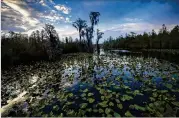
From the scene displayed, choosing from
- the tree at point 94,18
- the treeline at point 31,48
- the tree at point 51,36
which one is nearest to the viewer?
the treeline at point 31,48

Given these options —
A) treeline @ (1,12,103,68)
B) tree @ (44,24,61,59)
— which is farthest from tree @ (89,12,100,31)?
tree @ (44,24,61,59)

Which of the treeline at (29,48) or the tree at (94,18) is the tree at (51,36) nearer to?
the treeline at (29,48)

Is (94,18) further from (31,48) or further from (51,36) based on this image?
(31,48)

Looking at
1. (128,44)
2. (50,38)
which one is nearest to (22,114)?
(50,38)

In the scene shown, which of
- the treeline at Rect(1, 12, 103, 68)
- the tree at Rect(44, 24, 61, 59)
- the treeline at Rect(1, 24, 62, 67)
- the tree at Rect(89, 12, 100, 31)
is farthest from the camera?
the tree at Rect(89, 12, 100, 31)

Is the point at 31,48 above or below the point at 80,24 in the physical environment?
below

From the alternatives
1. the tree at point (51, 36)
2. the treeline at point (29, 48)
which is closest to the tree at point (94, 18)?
the treeline at point (29, 48)

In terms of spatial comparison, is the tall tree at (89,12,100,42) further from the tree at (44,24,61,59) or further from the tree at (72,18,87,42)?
the tree at (44,24,61,59)

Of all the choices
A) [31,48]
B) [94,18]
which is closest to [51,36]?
[31,48]

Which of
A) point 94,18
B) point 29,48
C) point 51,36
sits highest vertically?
point 94,18

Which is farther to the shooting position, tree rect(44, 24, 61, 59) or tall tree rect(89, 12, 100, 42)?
tall tree rect(89, 12, 100, 42)

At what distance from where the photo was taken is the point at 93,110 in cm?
372

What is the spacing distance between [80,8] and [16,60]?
15500 mm

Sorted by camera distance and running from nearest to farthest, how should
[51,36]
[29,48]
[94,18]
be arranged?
[29,48] < [51,36] < [94,18]
